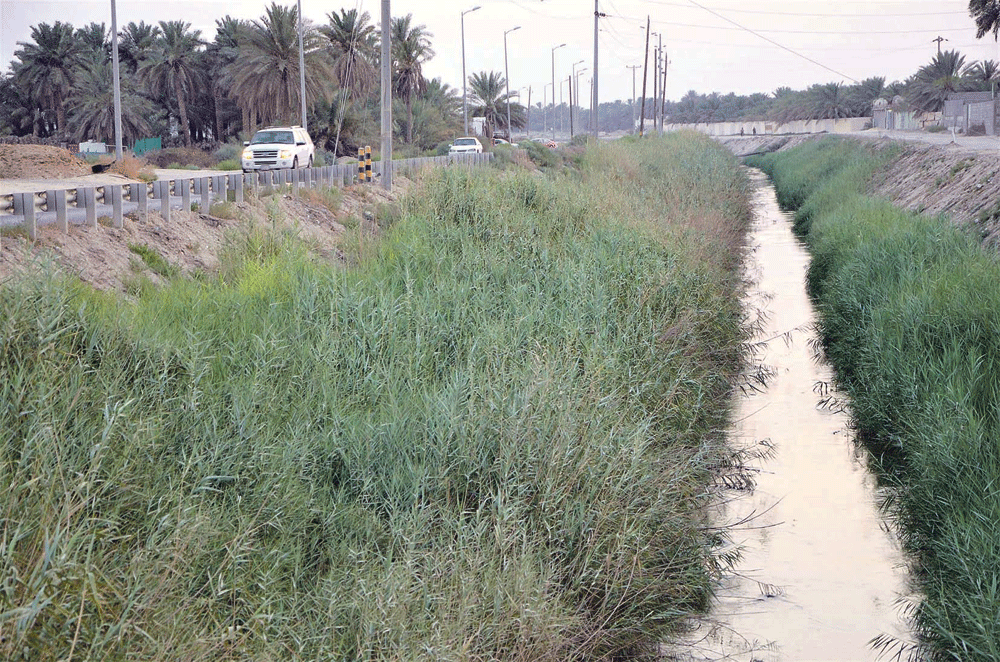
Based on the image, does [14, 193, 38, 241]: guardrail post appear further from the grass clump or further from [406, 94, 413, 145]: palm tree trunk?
[406, 94, 413, 145]: palm tree trunk

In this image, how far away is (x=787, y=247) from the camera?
2670cm

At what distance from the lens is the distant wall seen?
A: 9181 centimetres

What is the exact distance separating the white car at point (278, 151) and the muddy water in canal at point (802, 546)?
21.8 m

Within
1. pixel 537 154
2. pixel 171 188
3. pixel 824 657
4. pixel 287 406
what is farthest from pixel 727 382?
pixel 537 154

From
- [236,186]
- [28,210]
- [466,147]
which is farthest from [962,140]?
[28,210]

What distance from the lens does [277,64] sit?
51438mm

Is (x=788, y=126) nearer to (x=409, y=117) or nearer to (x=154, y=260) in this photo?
(x=409, y=117)

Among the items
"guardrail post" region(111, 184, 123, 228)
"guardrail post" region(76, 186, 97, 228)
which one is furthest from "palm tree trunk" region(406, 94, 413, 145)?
"guardrail post" region(76, 186, 97, 228)

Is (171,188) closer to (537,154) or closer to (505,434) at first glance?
(505,434)

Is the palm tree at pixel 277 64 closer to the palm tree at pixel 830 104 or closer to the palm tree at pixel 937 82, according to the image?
the palm tree at pixel 937 82

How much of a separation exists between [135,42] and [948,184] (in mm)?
50326

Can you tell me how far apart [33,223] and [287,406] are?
6710 millimetres

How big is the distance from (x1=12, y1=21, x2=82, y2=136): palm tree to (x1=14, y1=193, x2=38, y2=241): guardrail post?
49.3m

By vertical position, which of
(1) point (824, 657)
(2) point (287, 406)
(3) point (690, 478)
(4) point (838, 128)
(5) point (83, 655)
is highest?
(4) point (838, 128)
